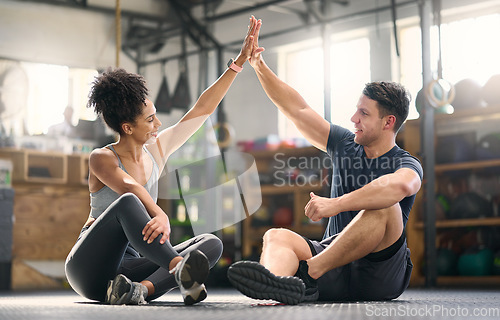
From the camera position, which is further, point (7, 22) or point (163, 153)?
point (7, 22)

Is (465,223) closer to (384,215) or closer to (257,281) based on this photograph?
(384,215)

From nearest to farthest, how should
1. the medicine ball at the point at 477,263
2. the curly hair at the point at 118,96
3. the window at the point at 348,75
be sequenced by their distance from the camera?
the curly hair at the point at 118,96, the medicine ball at the point at 477,263, the window at the point at 348,75

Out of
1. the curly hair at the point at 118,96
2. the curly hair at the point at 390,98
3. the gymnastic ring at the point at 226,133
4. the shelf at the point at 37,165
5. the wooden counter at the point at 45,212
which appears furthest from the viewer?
the gymnastic ring at the point at 226,133

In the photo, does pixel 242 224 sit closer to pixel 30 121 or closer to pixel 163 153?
pixel 30 121

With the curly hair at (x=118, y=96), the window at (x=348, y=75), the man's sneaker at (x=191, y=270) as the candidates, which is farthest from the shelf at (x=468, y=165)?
the man's sneaker at (x=191, y=270)

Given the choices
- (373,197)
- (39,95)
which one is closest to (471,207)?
(373,197)

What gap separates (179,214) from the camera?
7.07 m

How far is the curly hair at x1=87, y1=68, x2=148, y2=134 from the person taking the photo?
222 cm

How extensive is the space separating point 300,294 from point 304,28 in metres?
5.57

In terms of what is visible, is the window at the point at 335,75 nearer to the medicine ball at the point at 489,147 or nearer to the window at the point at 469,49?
the window at the point at 469,49

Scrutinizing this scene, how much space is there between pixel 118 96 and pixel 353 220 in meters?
0.86

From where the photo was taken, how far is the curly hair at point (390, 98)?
2365mm

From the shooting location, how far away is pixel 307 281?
87.2 inches

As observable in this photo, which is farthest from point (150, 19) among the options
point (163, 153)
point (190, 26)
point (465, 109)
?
point (163, 153)
